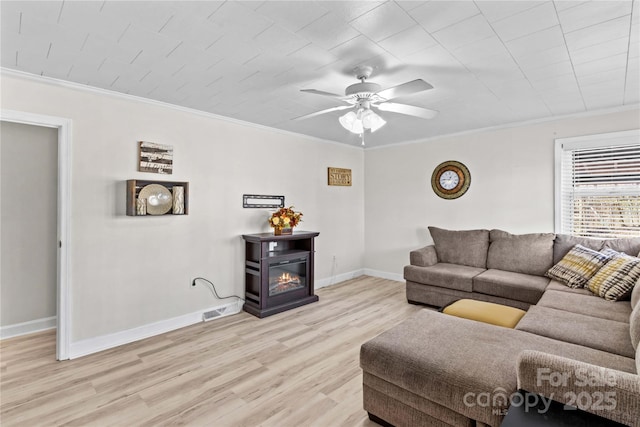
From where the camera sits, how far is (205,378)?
8.07 feet

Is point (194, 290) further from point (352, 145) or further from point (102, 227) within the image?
point (352, 145)

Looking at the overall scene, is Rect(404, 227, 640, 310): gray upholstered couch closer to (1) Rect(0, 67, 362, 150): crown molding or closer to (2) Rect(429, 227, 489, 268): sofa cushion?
(2) Rect(429, 227, 489, 268): sofa cushion

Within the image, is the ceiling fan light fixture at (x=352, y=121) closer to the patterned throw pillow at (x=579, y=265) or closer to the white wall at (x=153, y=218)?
the white wall at (x=153, y=218)

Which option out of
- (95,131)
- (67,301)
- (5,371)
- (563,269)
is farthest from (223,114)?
(563,269)

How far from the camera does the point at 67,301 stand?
278 centimetres

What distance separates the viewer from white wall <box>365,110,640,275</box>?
3.98 m

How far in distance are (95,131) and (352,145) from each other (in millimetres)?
3797

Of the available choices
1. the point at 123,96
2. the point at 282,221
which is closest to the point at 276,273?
the point at 282,221

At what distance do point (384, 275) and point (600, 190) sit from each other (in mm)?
3174

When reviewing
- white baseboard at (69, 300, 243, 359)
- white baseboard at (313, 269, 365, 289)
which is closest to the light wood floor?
white baseboard at (69, 300, 243, 359)

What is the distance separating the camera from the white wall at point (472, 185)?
13.1 feet

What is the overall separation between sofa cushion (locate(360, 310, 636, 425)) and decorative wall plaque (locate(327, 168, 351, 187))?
3392 mm

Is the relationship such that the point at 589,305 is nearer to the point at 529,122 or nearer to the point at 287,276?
the point at 529,122

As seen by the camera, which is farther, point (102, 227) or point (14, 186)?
point (14, 186)
